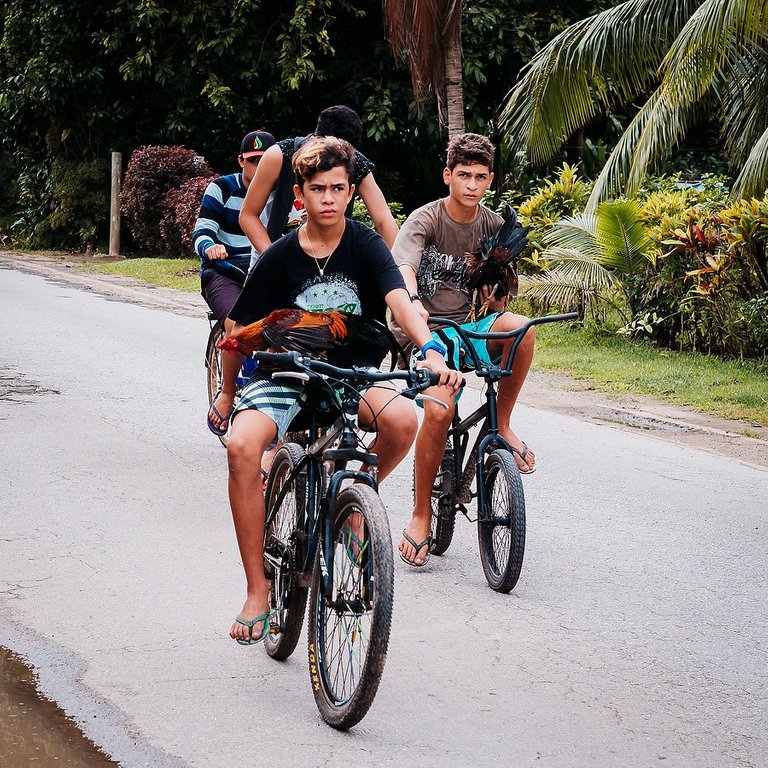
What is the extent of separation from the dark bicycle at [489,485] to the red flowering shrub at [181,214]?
52.9 ft

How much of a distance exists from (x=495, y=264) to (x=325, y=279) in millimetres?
1562

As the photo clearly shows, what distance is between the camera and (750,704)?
420cm

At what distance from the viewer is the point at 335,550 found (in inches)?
155

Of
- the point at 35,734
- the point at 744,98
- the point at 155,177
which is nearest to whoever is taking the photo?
the point at 35,734

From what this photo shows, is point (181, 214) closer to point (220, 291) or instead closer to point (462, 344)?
point (220, 291)

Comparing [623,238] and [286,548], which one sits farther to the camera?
[623,238]

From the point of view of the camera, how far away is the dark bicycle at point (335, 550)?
145 inches

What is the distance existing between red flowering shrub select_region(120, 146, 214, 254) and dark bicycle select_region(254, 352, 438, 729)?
1965cm

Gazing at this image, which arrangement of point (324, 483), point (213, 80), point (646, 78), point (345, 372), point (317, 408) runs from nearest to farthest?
point (345, 372) → point (324, 483) → point (317, 408) → point (646, 78) → point (213, 80)

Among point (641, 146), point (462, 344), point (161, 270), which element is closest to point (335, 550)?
point (462, 344)

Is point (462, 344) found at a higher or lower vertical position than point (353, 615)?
higher

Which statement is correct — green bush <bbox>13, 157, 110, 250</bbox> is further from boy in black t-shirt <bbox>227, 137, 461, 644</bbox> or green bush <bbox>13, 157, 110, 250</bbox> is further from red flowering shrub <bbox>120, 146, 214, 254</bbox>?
boy in black t-shirt <bbox>227, 137, 461, 644</bbox>

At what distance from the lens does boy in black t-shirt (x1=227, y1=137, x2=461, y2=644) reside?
4.19m

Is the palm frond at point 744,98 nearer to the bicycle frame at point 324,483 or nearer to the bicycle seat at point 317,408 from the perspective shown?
the bicycle seat at point 317,408
